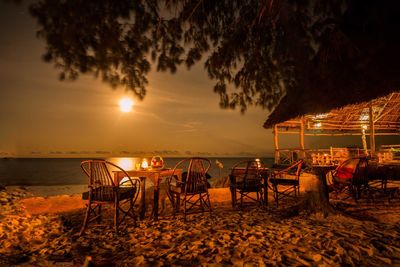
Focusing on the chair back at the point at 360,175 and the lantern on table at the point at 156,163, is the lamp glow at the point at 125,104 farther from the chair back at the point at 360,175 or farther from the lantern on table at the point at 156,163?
the chair back at the point at 360,175

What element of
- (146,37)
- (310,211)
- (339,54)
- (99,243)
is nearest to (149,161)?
(99,243)

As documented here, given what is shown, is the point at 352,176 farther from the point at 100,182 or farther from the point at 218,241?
the point at 100,182

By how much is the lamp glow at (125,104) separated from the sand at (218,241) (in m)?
2.40

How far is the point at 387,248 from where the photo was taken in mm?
2414

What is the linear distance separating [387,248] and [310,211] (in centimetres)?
149

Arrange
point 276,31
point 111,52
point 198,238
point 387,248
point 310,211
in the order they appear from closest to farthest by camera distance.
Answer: point 387,248 < point 198,238 < point 310,211 < point 111,52 < point 276,31

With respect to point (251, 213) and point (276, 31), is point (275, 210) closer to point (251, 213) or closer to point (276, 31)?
point (251, 213)

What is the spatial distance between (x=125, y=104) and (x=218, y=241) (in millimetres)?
3615

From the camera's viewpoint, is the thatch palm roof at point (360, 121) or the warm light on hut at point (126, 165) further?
the thatch palm roof at point (360, 121)

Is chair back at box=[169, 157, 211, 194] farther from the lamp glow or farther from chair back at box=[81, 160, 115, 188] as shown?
the lamp glow

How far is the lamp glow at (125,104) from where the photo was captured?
16.9 feet

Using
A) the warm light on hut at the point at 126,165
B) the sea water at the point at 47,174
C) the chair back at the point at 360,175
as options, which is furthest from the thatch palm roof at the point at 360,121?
the warm light on hut at the point at 126,165

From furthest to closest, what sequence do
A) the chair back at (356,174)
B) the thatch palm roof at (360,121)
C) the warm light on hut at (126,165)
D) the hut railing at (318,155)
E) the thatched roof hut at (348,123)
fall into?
the thatch palm roof at (360,121), the thatched roof hut at (348,123), the hut railing at (318,155), the warm light on hut at (126,165), the chair back at (356,174)

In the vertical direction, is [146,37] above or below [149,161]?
above
